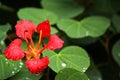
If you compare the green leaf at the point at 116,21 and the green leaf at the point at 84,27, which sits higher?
the green leaf at the point at 84,27

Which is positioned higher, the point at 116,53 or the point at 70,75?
the point at 70,75

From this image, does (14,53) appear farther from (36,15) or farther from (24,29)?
(36,15)

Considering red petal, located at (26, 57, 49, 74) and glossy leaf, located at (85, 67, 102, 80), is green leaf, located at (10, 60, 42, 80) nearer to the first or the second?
red petal, located at (26, 57, 49, 74)

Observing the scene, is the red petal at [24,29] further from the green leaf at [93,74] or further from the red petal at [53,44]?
the green leaf at [93,74]

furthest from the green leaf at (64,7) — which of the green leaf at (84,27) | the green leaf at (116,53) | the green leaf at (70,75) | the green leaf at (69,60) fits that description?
the green leaf at (70,75)

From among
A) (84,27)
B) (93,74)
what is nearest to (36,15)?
(84,27)
